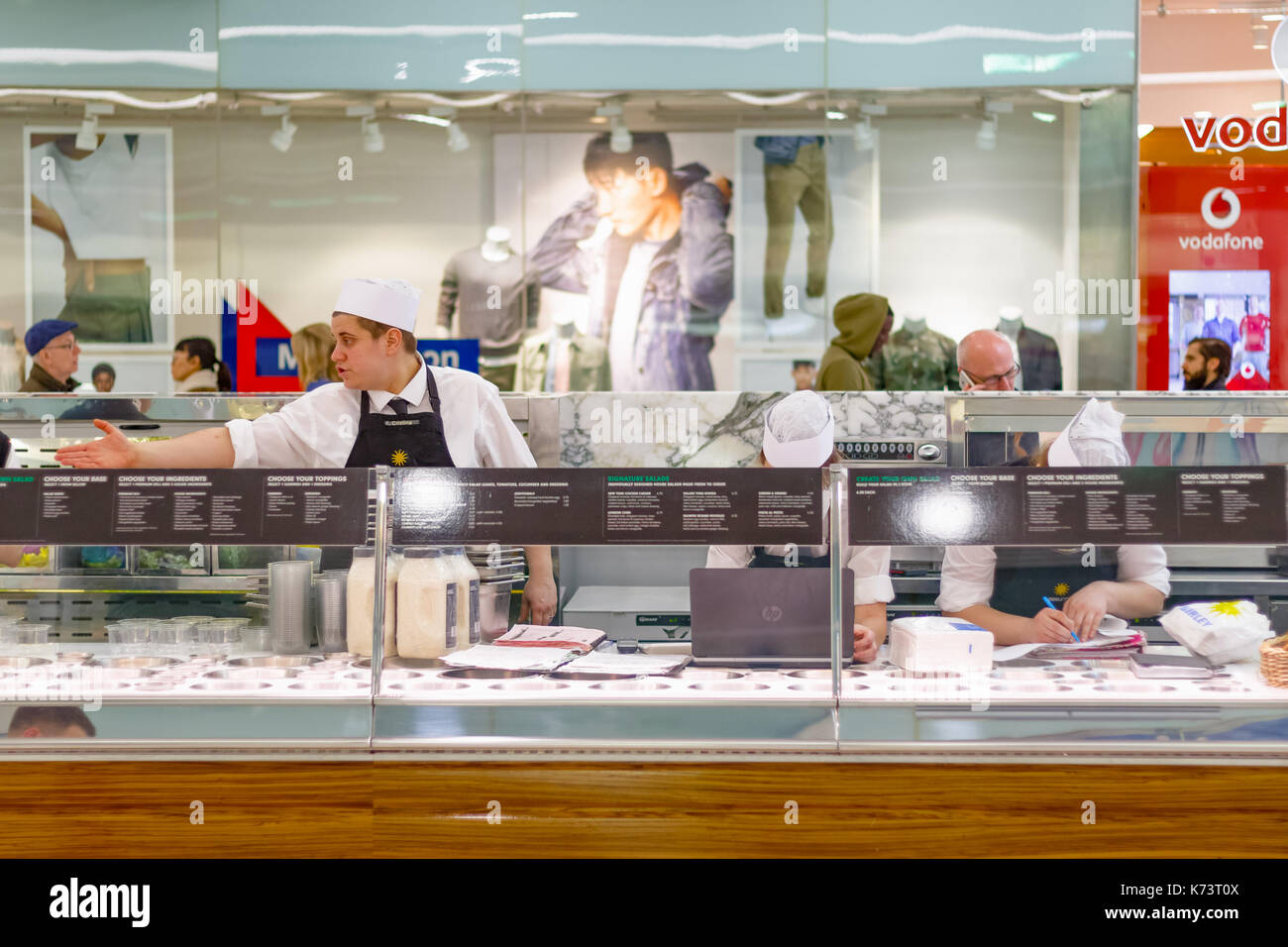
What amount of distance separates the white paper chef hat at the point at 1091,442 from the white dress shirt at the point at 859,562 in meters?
0.66

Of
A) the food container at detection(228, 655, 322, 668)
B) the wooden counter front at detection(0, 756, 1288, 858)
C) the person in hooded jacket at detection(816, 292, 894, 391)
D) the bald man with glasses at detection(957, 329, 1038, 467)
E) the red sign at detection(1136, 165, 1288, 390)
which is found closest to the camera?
the wooden counter front at detection(0, 756, 1288, 858)

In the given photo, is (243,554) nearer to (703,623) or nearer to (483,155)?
(703,623)

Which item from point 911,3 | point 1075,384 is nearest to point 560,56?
point 911,3

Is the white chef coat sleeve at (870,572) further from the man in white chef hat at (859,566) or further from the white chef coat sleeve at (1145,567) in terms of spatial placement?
the white chef coat sleeve at (1145,567)

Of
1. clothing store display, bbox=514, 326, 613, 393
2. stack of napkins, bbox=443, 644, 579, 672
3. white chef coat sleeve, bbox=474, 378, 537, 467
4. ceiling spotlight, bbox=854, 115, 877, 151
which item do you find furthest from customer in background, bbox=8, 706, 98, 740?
ceiling spotlight, bbox=854, 115, 877, 151

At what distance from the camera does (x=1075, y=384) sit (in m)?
4.61

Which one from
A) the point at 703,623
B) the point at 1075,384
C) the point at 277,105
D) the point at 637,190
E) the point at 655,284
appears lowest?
the point at 703,623

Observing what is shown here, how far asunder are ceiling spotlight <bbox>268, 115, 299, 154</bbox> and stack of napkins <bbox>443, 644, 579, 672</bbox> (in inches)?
138

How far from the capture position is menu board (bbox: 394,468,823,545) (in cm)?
177

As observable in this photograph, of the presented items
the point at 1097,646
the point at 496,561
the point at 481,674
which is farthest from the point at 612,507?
the point at 1097,646

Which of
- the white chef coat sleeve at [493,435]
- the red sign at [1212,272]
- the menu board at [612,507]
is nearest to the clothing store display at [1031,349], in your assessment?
the red sign at [1212,272]

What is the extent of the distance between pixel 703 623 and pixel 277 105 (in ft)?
12.4

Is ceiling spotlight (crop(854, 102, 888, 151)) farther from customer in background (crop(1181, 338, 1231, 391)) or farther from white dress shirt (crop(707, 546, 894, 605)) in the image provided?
white dress shirt (crop(707, 546, 894, 605))

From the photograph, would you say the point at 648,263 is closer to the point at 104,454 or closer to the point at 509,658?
the point at 104,454
